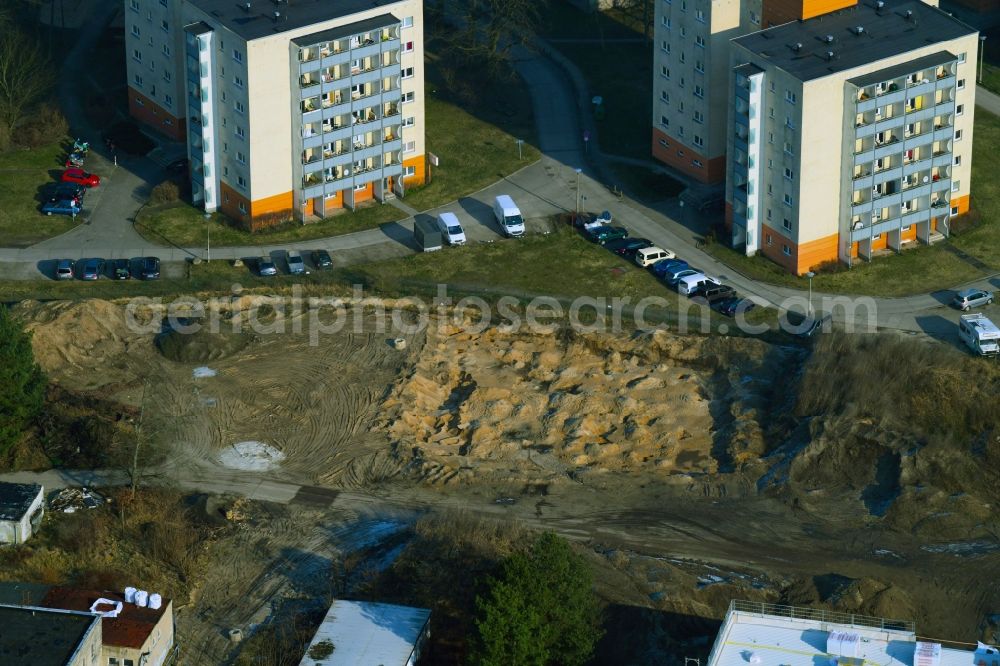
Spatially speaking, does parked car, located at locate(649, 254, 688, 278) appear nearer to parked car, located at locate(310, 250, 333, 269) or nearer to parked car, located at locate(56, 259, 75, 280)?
parked car, located at locate(310, 250, 333, 269)

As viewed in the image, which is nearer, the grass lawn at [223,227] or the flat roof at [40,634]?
the flat roof at [40,634]

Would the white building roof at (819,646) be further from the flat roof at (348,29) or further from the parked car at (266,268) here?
the flat roof at (348,29)

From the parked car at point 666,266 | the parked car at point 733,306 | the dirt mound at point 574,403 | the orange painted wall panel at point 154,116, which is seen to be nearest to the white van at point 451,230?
the dirt mound at point 574,403

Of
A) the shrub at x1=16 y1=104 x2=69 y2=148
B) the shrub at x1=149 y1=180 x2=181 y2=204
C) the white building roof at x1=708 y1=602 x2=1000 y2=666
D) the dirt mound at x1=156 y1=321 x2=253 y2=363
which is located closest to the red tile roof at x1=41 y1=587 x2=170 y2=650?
the dirt mound at x1=156 y1=321 x2=253 y2=363

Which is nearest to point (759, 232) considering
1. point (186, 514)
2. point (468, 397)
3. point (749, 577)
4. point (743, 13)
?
point (743, 13)

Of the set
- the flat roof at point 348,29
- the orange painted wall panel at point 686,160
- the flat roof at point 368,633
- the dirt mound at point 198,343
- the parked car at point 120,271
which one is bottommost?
the flat roof at point 368,633

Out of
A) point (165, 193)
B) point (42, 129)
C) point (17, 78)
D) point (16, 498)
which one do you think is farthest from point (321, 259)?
point (16, 498)

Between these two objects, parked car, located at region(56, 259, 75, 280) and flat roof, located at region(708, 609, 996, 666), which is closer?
flat roof, located at region(708, 609, 996, 666)
